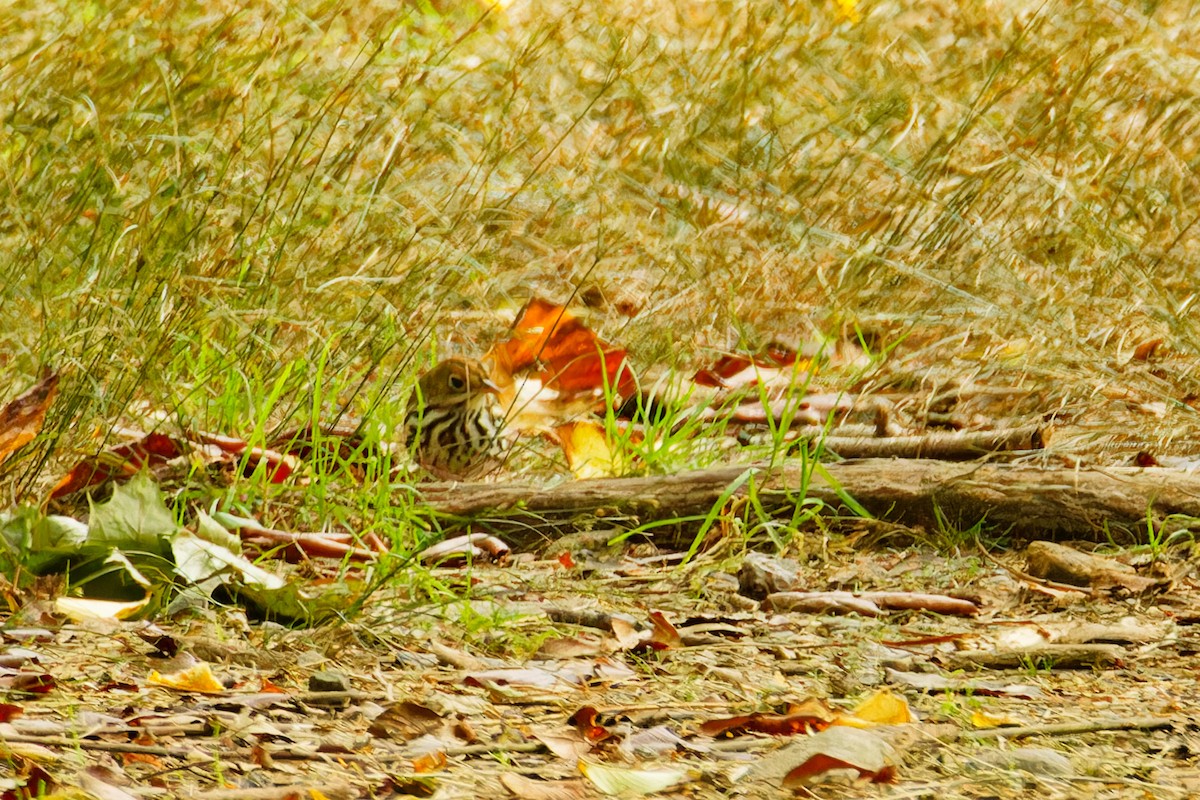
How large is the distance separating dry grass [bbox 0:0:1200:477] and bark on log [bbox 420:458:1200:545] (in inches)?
12.2

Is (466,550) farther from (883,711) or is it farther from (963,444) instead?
(963,444)

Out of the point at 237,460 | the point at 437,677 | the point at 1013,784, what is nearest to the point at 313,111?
the point at 237,460

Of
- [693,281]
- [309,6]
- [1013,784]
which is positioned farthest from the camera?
[693,281]

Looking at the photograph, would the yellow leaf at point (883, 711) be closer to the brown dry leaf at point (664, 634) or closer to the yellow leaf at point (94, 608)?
the brown dry leaf at point (664, 634)

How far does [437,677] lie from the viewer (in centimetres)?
215

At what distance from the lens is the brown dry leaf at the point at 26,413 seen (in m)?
2.50

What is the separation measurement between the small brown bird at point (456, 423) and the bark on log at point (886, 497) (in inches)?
11.6

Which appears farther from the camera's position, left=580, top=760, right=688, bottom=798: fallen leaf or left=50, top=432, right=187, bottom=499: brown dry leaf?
left=50, top=432, right=187, bottom=499: brown dry leaf

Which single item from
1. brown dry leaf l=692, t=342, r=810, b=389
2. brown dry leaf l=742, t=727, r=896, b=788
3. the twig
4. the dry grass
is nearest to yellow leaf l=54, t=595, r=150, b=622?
the dry grass

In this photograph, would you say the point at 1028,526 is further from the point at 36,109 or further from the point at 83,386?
the point at 36,109

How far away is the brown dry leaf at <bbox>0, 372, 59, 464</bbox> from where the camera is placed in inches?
98.4

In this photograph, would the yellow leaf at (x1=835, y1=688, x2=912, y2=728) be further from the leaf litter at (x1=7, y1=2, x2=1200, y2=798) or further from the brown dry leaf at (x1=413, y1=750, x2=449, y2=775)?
the brown dry leaf at (x1=413, y1=750, x2=449, y2=775)

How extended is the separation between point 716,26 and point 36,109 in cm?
324

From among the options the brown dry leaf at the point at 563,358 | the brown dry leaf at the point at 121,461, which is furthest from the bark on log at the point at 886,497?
the brown dry leaf at the point at 563,358
